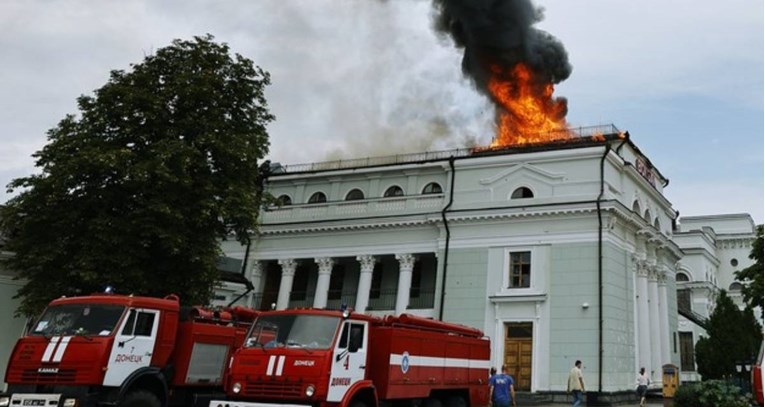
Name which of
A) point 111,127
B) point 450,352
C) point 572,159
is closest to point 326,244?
point 572,159

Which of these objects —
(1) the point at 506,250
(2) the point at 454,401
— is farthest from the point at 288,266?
A: (2) the point at 454,401

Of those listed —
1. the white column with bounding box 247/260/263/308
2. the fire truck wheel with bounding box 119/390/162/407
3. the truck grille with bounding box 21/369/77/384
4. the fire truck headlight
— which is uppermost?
the white column with bounding box 247/260/263/308

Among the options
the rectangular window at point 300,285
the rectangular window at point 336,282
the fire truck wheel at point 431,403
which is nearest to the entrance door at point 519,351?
the rectangular window at point 336,282

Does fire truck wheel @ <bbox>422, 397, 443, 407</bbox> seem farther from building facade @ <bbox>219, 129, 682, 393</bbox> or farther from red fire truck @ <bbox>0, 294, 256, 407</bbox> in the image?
building facade @ <bbox>219, 129, 682, 393</bbox>

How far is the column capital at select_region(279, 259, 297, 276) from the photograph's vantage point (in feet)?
125

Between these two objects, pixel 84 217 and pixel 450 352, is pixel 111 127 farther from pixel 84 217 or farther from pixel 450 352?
pixel 450 352

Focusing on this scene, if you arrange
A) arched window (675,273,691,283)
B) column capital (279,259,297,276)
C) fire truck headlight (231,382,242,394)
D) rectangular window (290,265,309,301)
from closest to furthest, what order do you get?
fire truck headlight (231,382,242,394) → column capital (279,259,297,276) → rectangular window (290,265,309,301) → arched window (675,273,691,283)

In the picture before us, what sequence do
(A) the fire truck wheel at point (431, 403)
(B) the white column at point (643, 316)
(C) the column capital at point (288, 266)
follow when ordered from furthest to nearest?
(C) the column capital at point (288, 266), (B) the white column at point (643, 316), (A) the fire truck wheel at point (431, 403)

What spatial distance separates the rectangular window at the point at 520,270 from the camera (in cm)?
3162

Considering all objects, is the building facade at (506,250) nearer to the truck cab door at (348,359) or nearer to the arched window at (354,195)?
the arched window at (354,195)

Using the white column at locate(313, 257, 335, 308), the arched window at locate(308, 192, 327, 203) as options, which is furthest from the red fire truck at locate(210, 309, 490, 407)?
the arched window at locate(308, 192, 327, 203)

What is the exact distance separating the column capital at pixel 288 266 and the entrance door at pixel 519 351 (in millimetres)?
13557

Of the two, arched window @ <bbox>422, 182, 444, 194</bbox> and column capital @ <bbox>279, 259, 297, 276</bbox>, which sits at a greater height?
arched window @ <bbox>422, 182, 444, 194</bbox>

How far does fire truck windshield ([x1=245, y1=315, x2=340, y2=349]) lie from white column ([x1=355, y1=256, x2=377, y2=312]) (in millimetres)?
20851
